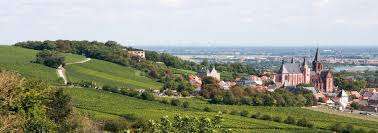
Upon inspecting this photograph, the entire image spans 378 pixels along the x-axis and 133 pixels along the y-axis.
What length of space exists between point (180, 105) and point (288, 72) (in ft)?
173

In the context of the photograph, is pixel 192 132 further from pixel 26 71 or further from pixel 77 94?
pixel 26 71

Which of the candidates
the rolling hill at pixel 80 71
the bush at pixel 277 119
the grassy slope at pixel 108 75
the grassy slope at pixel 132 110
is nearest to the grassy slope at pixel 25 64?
the rolling hill at pixel 80 71

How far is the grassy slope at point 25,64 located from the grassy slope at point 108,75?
3.24 metres

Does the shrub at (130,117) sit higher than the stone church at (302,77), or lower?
higher

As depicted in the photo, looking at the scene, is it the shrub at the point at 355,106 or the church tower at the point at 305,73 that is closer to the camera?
the shrub at the point at 355,106

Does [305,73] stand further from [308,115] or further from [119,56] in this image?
[308,115]

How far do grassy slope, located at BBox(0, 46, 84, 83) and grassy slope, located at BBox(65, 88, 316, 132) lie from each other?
7.53 metres

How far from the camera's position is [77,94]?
69.7m

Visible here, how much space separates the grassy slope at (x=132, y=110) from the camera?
180 feet

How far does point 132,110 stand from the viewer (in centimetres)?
6166

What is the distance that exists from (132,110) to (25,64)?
31623mm

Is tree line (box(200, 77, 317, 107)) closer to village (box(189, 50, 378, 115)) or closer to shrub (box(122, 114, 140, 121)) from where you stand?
village (box(189, 50, 378, 115))

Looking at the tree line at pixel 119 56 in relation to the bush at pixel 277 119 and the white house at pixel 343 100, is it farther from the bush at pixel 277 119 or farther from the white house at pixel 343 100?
the bush at pixel 277 119

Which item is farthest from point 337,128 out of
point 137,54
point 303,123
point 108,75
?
point 137,54
